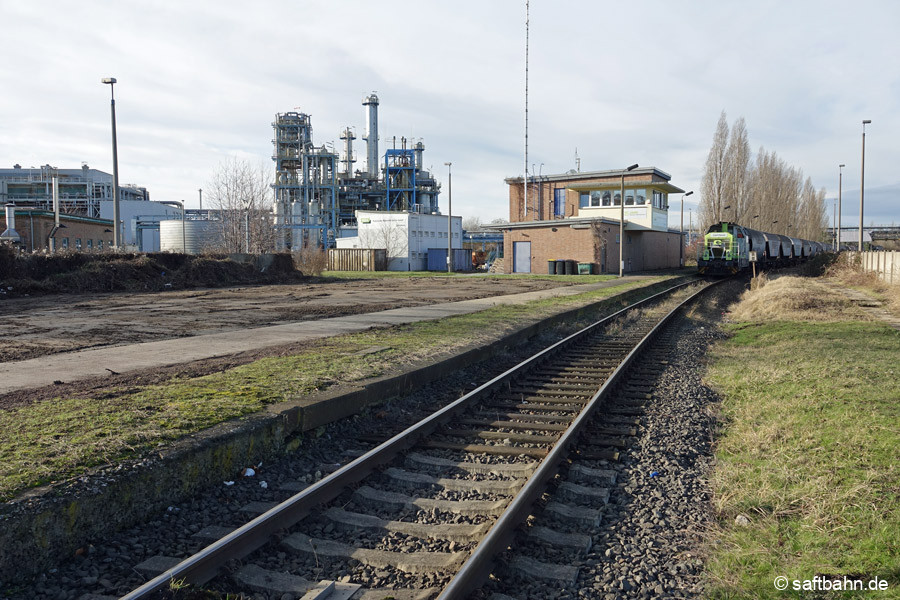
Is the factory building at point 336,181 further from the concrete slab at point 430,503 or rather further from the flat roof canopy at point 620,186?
the concrete slab at point 430,503

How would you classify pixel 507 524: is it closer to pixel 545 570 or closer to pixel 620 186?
pixel 545 570

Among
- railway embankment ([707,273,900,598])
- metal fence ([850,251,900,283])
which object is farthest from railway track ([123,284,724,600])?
metal fence ([850,251,900,283])

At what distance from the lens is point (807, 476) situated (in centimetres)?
503

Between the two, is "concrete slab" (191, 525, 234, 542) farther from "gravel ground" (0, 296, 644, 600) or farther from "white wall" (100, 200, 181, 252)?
"white wall" (100, 200, 181, 252)

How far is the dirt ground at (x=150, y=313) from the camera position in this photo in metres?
11.6

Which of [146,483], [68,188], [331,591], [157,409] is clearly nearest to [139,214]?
[68,188]

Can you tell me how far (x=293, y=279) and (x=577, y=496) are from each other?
32.1 m

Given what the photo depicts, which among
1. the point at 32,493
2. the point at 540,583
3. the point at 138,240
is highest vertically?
the point at 138,240

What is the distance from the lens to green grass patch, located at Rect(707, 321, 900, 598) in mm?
3721

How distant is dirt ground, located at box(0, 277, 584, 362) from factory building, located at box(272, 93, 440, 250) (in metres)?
49.6

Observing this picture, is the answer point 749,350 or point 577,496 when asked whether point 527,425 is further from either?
point 749,350

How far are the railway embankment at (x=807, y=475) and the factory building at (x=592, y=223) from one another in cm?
3198

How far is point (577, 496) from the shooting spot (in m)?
5.03

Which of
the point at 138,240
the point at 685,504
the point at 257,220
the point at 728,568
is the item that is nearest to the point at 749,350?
the point at 685,504
